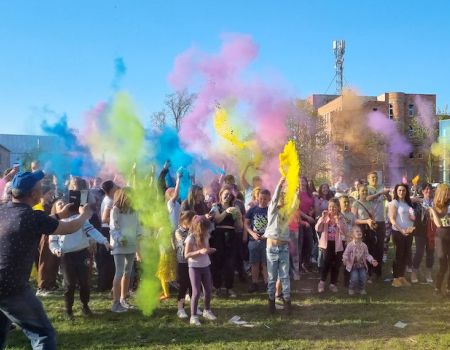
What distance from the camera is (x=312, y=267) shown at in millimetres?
9672

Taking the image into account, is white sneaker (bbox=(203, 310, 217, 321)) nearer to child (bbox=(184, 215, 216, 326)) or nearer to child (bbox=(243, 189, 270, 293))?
child (bbox=(184, 215, 216, 326))

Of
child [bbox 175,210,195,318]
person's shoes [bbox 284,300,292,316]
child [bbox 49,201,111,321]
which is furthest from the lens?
child [bbox 175,210,195,318]

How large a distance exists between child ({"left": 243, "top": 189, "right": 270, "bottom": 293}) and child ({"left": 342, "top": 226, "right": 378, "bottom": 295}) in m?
1.43

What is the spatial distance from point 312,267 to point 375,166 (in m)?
14.3

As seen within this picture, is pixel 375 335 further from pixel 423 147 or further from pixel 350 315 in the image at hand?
pixel 423 147

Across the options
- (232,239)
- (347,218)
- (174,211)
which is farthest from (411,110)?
(174,211)

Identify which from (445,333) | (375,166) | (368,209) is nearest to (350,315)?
(445,333)

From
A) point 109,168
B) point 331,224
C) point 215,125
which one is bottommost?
point 331,224

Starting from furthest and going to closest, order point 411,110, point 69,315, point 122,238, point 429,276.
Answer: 1. point 411,110
2. point 429,276
3. point 122,238
4. point 69,315

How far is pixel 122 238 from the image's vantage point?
6297 millimetres

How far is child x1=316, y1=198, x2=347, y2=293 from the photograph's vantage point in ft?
25.5

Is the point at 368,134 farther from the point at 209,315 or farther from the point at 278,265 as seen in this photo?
the point at 209,315

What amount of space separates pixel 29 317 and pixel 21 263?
0.42 metres

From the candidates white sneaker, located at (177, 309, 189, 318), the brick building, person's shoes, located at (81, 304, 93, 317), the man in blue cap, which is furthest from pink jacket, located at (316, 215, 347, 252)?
the brick building
